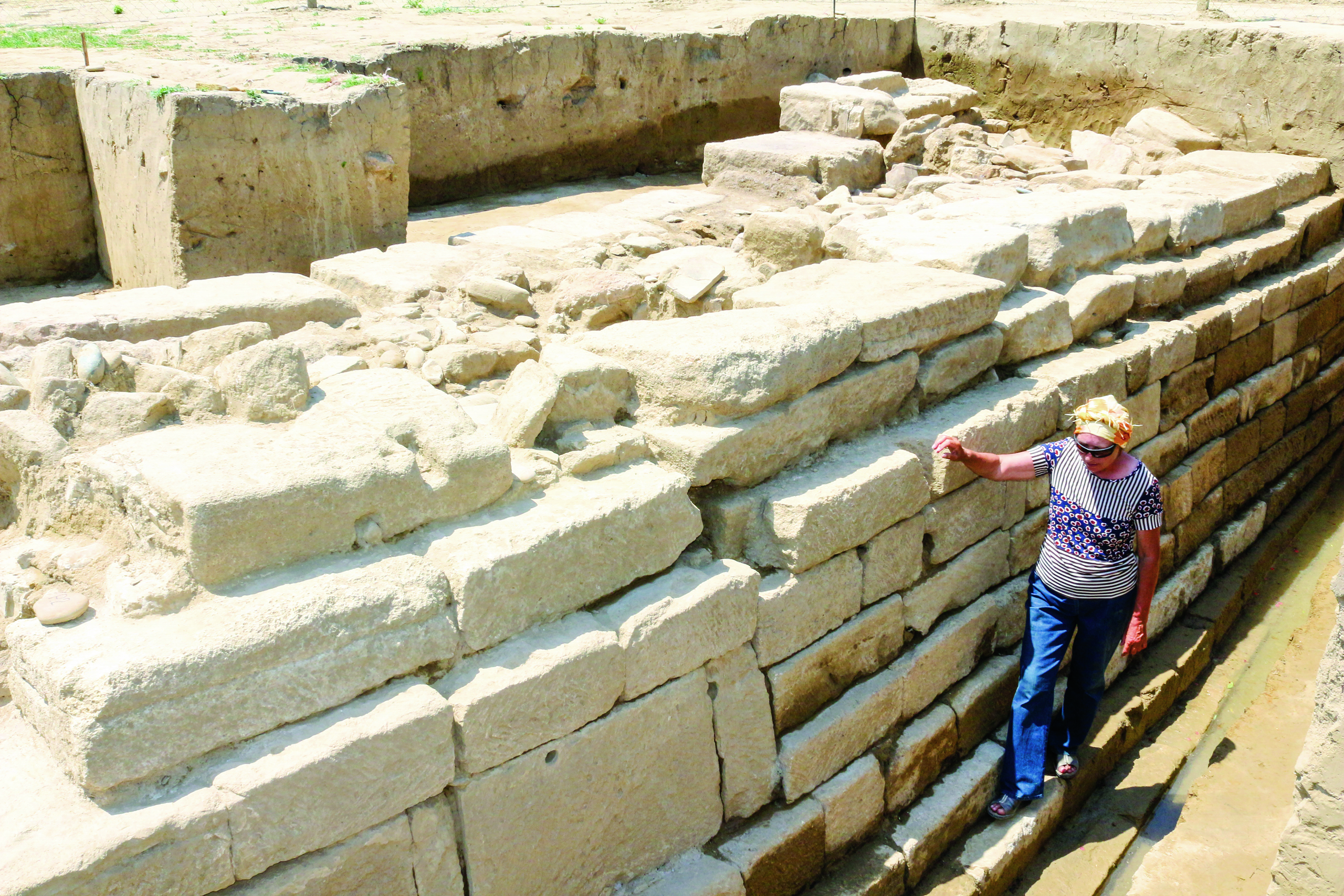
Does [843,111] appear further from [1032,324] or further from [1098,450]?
[1098,450]

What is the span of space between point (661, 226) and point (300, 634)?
4.36m

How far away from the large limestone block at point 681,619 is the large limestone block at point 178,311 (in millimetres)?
1949

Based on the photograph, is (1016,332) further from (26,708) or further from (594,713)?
(26,708)

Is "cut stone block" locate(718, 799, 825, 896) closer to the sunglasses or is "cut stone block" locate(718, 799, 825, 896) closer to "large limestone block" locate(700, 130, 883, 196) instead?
the sunglasses

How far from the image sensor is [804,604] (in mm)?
3838

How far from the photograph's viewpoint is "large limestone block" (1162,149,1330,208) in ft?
24.8

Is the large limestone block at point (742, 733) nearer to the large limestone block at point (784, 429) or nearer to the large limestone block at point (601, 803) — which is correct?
the large limestone block at point (601, 803)

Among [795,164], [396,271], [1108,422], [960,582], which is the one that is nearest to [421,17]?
[795,164]

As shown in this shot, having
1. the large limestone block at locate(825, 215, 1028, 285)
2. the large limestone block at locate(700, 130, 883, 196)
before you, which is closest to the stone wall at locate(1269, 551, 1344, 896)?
the large limestone block at locate(825, 215, 1028, 285)

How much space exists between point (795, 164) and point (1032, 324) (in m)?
2.84

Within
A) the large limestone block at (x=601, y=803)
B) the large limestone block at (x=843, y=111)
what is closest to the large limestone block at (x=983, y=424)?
the large limestone block at (x=601, y=803)

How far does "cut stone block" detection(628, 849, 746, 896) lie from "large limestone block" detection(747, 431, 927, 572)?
38.6 inches

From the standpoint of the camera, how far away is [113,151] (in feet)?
19.9

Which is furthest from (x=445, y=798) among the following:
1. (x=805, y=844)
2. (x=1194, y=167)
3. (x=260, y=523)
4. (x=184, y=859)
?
(x=1194, y=167)
